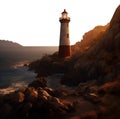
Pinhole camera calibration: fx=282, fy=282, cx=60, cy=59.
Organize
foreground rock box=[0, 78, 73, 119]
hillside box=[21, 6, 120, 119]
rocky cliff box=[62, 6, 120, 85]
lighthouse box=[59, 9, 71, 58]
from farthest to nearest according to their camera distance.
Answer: lighthouse box=[59, 9, 71, 58]
rocky cliff box=[62, 6, 120, 85]
hillside box=[21, 6, 120, 119]
foreground rock box=[0, 78, 73, 119]

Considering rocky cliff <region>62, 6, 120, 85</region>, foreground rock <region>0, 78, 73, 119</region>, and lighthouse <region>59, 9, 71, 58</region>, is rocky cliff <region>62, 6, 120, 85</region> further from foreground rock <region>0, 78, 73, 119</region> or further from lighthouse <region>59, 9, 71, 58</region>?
foreground rock <region>0, 78, 73, 119</region>

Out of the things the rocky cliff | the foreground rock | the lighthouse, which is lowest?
the foreground rock

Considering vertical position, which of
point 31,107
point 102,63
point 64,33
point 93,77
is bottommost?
point 31,107

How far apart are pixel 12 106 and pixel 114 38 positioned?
69.7 ft

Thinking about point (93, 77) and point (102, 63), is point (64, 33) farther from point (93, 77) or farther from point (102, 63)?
point (102, 63)

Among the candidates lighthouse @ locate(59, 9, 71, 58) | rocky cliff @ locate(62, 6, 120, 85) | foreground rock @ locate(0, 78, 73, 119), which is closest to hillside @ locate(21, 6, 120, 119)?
rocky cliff @ locate(62, 6, 120, 85)

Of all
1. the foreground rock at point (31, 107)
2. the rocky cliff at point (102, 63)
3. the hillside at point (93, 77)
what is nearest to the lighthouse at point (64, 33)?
the hillside at point (93, 77)

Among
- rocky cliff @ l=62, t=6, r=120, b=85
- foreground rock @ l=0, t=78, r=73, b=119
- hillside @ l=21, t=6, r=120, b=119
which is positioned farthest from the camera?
rocky cliff @ l=62, t=6, r=120, b=85

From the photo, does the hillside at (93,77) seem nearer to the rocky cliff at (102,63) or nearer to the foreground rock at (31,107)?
the rocky cliff at (102,63)

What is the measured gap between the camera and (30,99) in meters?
28.8

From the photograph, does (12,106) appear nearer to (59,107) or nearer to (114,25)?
(59,107)

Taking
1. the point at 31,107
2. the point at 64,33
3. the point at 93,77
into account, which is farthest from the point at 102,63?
the point at 64,33

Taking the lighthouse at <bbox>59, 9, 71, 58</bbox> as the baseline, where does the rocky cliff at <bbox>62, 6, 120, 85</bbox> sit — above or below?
below

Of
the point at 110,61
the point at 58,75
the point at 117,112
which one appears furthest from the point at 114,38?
the point at 117,112
